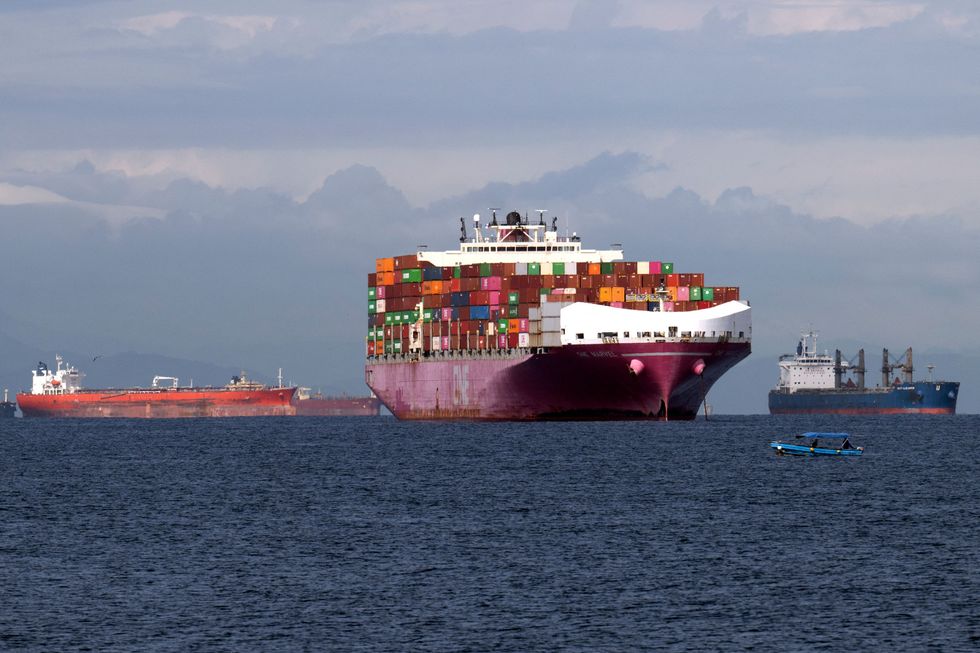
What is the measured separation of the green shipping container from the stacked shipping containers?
122 centimetres

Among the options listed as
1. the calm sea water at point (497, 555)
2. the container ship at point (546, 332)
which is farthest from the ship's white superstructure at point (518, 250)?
the calm sea water at point (497, 555)

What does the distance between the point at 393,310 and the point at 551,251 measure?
16.0 meters

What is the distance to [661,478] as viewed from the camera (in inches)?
3098

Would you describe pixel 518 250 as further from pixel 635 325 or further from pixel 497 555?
pixel 497 555

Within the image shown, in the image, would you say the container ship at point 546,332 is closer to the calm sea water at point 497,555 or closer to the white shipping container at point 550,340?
the white shipping container at point 550,340

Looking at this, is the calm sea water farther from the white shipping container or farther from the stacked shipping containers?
the stacked shipping containers

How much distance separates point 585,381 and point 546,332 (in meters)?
6.13

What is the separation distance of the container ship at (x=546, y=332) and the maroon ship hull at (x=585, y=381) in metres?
0.12

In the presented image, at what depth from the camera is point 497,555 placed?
164ft

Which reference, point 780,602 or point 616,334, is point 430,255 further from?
point 780,602

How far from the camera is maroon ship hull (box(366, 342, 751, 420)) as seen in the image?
124m

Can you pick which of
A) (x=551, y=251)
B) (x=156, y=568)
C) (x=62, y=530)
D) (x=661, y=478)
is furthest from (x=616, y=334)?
(x=156, y=568)

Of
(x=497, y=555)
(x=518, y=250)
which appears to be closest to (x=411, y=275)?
(x=518, y=250)

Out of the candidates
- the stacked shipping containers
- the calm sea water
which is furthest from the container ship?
the calm sea water
